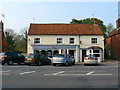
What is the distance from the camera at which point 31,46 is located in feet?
120

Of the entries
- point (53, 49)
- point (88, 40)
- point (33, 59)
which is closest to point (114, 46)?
point (88, 40)

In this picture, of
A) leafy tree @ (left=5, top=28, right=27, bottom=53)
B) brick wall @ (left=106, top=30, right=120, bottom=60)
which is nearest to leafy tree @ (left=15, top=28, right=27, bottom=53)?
leafy tree @ (left=5, top=28, right=27, bottom=53)

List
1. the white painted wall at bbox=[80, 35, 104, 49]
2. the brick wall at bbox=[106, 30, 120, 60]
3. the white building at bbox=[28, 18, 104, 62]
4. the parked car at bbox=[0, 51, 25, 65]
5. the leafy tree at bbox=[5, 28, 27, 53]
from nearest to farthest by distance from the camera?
the parked car at bbox=[0, 51, 25, 65] < the white building at bbox=[28, 18, 104, 62] < the white painted wall at bbox=[80, 35, 104, 49] < the brick wall at bbox=[106, 30, 120, 60] < the leafy tree at bbox=[5, 28, 27, 53]

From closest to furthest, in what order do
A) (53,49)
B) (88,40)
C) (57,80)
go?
(57,80) → (53,49) → (88,40)

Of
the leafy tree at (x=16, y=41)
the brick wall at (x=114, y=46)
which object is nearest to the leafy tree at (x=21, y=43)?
the leafy tree at (x=16, y=41)

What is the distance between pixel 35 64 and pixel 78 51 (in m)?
11.4

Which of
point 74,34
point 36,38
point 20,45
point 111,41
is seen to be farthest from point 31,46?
point 20,45

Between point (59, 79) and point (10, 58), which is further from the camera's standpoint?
point (10, 58)

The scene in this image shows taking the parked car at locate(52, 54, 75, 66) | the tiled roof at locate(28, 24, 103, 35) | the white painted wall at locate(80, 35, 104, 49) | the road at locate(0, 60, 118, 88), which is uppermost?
the tiled roof at locate(28, 24, 103, 35)

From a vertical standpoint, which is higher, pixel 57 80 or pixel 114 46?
pixel 114 46

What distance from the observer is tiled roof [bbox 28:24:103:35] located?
3734 centimetres

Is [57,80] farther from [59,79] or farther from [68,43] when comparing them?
[68,43]

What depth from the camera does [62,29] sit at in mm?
38906

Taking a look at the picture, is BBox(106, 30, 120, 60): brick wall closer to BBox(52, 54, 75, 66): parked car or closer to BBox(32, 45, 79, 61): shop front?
BBox(32, 45, 79, 61): shop front
